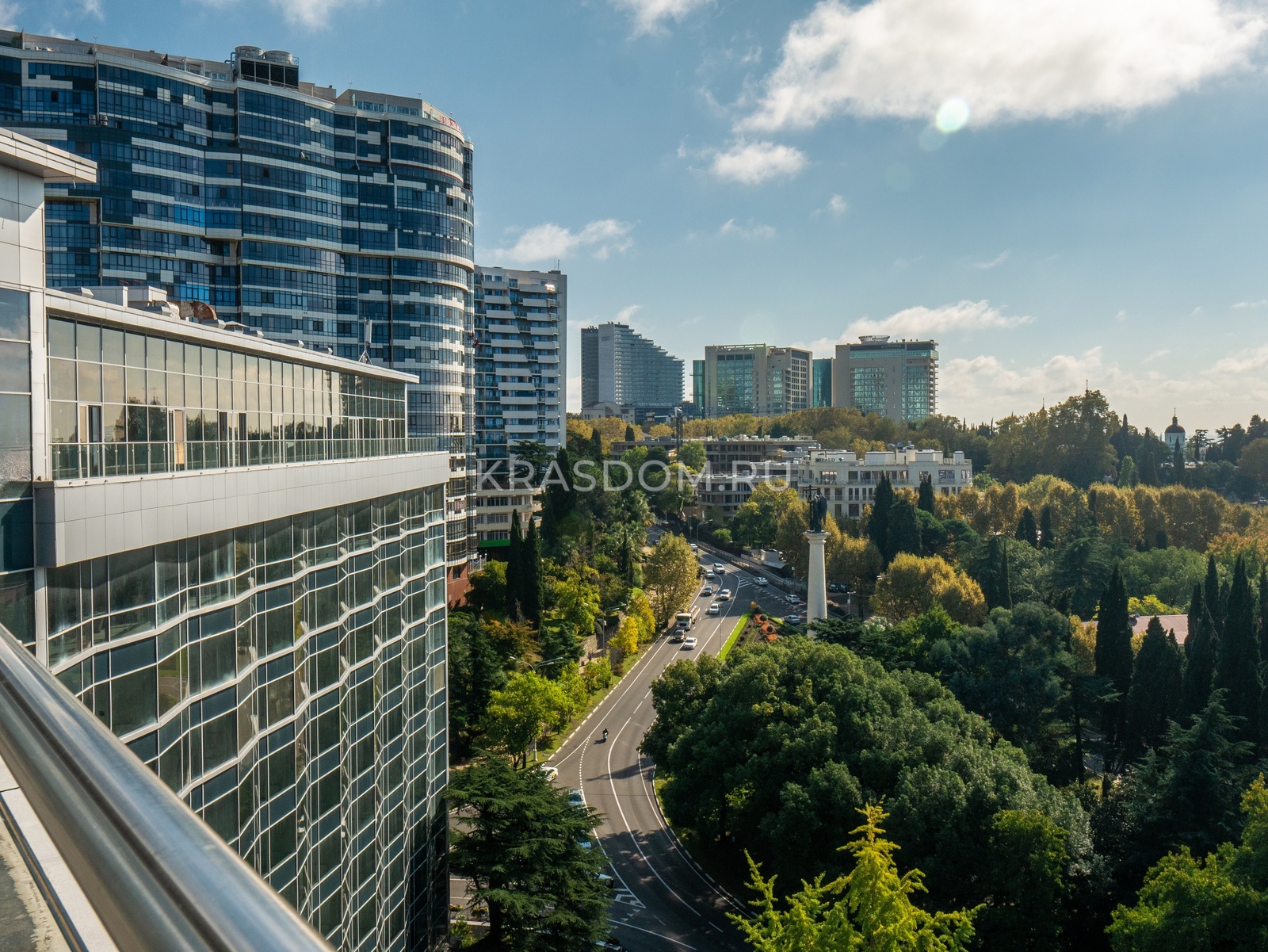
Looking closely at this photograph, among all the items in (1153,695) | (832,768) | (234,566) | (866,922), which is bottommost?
(1153,695)

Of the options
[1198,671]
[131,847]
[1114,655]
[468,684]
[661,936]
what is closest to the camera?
[131,847]

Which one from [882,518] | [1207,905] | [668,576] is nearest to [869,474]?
[882,518]

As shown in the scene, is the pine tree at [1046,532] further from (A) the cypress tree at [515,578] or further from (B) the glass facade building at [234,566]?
(B) the glass facade building at [234,566]

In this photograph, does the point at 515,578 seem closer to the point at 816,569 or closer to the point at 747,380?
the point at 816,569

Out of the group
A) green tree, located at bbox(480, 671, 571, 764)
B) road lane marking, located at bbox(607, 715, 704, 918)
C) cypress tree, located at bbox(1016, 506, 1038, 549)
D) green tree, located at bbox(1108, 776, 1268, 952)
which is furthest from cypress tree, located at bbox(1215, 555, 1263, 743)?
cypress tree, located at bbox(1016, 506, 1038, 549)

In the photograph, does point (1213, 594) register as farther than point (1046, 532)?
No

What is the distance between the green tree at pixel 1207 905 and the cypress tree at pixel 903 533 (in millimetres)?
40259

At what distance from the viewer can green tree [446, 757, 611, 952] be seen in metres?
20.3

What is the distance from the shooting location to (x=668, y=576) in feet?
177

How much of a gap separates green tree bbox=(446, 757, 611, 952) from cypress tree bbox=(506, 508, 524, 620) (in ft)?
62.3

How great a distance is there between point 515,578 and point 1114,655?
2715 centimetres

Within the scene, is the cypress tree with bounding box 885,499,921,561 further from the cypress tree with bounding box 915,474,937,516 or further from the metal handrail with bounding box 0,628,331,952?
the metal handrail with bounding box 0,628,331,952

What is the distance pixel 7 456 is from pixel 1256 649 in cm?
4116

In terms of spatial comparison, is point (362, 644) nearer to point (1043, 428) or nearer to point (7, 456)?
point (7, 456)
